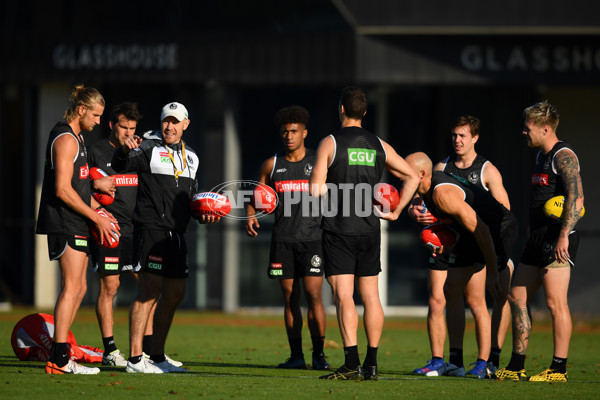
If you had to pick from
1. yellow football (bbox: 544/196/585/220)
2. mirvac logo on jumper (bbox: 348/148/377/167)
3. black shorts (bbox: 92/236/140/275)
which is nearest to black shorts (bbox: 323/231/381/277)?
mirvac logo on jumper (bbox: 348/148/377/167)

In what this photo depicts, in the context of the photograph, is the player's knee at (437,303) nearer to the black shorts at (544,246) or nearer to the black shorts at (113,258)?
the black shorts at (544,246)

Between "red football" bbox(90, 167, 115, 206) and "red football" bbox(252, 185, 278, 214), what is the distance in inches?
57.9

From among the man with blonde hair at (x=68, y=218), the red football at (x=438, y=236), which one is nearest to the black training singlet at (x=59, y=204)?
the man with blonde hair at (x=68, y=218)

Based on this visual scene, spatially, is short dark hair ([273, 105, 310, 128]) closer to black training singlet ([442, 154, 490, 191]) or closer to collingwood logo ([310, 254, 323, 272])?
collingwood logo ([310, 254, 323, 272])

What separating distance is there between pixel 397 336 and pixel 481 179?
532 centimetres

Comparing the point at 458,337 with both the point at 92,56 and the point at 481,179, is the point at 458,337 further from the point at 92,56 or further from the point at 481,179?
the point at 92,56

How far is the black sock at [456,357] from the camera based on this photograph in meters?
8.91

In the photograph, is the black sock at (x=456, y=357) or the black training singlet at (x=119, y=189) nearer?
the black sock at (x=456, y=357)

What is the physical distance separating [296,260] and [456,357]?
1923mm

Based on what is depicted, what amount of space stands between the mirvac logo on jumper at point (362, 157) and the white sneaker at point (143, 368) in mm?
2541

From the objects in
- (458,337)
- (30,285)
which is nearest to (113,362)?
(458,337)

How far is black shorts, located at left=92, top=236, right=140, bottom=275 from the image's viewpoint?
940 cm

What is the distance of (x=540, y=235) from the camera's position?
Answer: 8.48 m

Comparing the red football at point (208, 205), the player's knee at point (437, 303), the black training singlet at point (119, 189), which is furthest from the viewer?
the black training singlet at point (119, 189)
